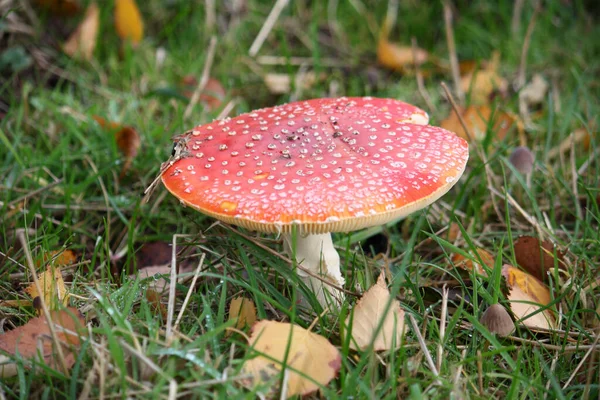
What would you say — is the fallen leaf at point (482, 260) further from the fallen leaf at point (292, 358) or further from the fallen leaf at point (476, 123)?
the fallen leaf at point (476, 123)

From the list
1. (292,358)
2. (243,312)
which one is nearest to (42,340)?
(243,312)

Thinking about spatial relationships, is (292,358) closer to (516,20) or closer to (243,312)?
(243,312)

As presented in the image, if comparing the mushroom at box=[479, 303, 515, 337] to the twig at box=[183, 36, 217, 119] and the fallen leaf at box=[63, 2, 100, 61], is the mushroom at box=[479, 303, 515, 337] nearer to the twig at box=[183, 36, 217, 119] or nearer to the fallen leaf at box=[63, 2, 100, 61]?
the twig at box=[183, 36, 217, 119]

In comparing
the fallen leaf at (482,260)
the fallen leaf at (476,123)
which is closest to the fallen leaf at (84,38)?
the fallen leaf at (476,123)

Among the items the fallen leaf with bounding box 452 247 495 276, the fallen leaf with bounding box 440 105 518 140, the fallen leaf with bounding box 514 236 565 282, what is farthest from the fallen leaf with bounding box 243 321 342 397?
the fallen leaf with bounding box 440 105 518 140

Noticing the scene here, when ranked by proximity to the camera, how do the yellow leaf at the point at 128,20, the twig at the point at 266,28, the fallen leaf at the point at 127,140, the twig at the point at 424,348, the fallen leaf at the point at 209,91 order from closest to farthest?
the twig at the point at 424,348
the fallen leaf at the point at 127,140
the fallen leaf at the point at 209,91
the yellow leaf at the point at 128,20
the twig at the point at 266,28

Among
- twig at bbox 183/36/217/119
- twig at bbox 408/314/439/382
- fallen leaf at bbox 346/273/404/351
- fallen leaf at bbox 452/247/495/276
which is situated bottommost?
fallen leaf at bbox 452/247/495/276
